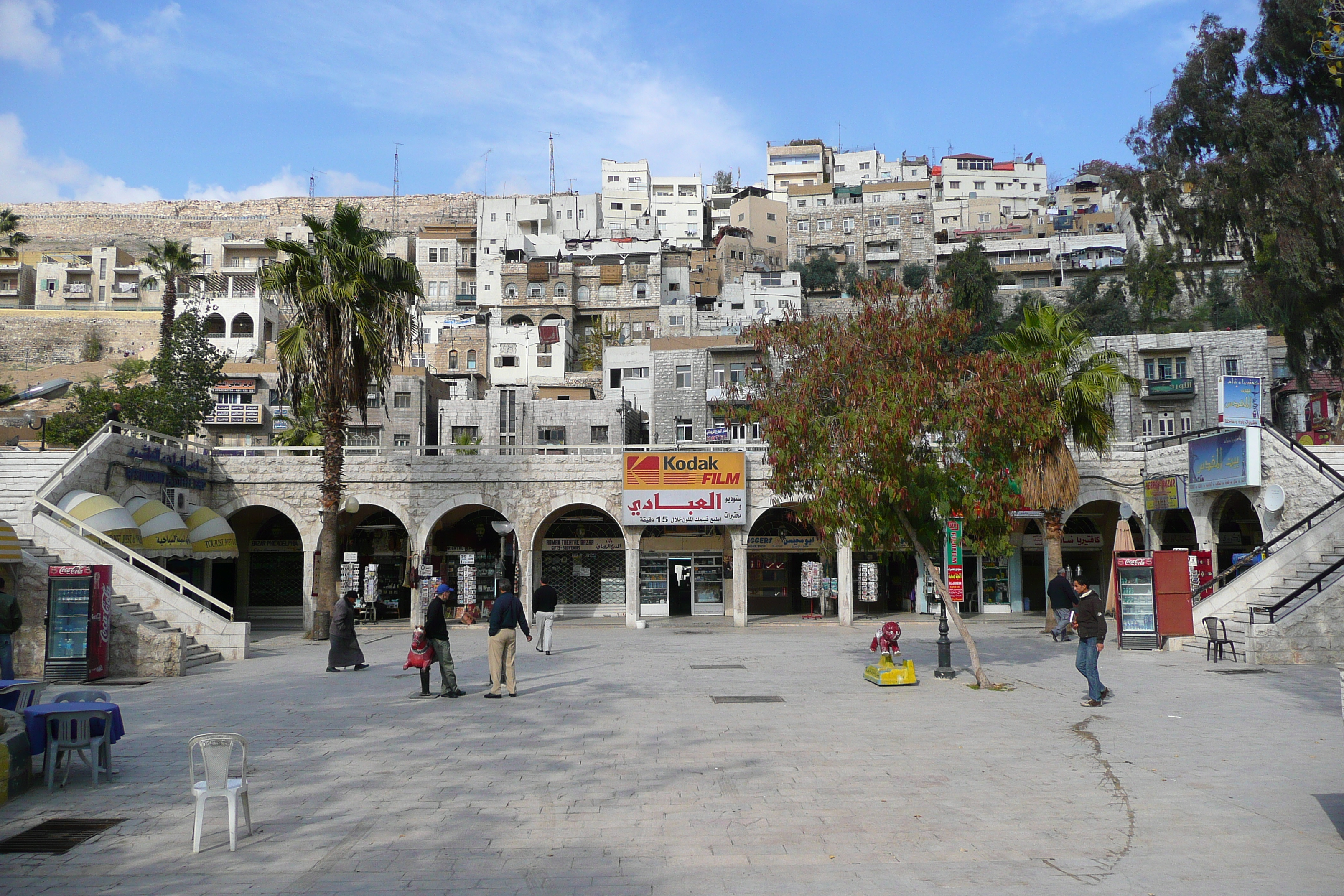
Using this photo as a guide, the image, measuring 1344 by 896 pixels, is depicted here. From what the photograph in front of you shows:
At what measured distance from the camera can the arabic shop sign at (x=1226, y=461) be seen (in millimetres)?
23109

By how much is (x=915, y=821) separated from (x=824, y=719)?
4482mm

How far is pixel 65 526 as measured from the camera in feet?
63.1

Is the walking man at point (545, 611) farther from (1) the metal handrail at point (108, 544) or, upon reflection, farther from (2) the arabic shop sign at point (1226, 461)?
(2) the arabic shop sign at point (1226, 461)

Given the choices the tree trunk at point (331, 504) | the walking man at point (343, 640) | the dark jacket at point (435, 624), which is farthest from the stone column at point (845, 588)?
the dark jacket at point (435, 624)

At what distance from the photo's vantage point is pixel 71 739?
867 cm

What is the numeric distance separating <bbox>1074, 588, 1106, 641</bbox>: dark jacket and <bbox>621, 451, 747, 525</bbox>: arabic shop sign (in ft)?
50.0

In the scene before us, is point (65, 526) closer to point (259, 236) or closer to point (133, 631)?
point (133, 631)

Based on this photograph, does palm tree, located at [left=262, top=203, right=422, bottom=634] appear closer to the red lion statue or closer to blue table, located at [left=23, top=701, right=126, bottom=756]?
the red lion statue

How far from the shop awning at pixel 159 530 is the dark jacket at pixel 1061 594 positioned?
21.3 meters

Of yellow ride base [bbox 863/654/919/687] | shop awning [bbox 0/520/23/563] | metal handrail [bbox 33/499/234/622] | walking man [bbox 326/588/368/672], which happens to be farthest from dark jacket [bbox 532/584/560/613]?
shop awning [bbox 0/520/23/563]

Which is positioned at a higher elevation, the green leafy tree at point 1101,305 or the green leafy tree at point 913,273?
the green leafy tree at point 913,273

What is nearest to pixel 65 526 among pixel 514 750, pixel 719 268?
pixel 514 750

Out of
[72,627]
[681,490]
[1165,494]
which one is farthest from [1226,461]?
[72,627]

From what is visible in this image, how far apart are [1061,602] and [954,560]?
4.83 meters
